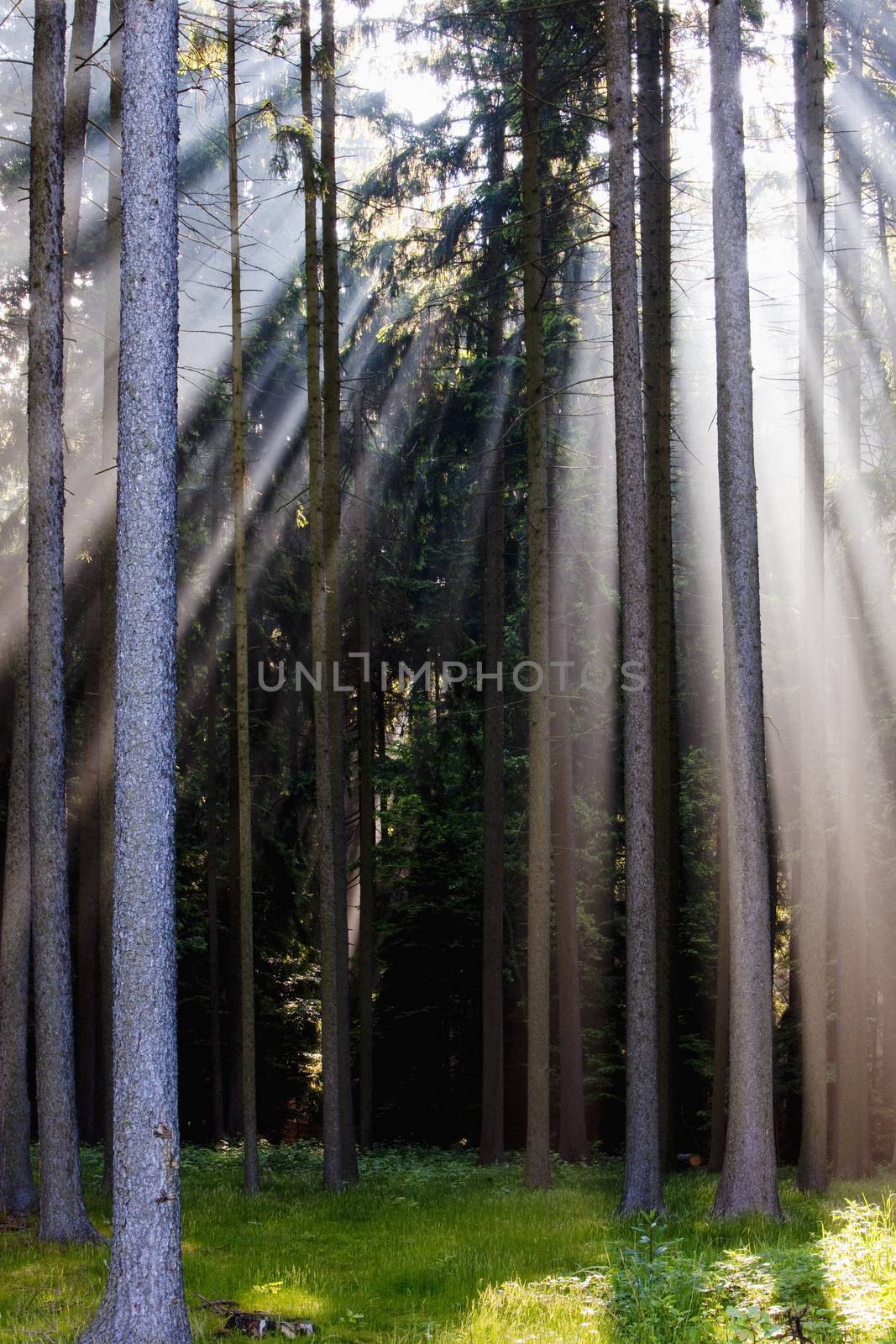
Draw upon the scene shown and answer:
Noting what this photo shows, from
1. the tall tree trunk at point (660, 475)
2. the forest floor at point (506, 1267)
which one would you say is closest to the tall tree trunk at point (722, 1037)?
the tall tree trunk at point (660, 475)

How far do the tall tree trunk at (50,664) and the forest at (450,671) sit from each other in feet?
0.12

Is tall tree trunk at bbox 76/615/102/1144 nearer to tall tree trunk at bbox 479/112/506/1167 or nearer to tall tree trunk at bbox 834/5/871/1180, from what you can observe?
tall tree trunk at bbox 479/112/506/1167

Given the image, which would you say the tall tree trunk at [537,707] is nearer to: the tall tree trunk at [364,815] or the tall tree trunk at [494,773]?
the tall tree trunk at [494,773]

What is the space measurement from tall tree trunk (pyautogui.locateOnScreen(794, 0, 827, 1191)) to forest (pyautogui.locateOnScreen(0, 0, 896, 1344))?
52mm

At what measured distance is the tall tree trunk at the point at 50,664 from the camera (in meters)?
9.03

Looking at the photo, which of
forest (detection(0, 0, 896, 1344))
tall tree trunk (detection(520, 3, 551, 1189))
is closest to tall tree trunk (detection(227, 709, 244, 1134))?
forest (detection(0, 0, 896, 1344))

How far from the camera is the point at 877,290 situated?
16078 mm

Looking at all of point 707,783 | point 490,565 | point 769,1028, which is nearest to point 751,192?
point 490,565

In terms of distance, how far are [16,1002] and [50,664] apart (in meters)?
3.17

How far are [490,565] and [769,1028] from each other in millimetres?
8674

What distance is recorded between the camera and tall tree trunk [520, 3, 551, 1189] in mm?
11992

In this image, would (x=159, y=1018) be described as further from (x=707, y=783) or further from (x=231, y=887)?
(x=707, y=783)

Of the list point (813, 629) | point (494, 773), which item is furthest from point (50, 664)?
point (494, 773)

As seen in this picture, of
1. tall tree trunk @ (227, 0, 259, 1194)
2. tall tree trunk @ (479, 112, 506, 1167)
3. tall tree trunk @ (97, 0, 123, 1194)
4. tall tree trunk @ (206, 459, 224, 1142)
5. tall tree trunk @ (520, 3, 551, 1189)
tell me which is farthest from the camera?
tall tree trunk @ (206, 459, 224, 1142)
